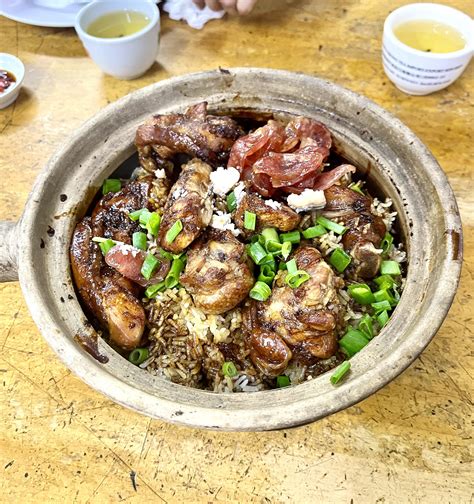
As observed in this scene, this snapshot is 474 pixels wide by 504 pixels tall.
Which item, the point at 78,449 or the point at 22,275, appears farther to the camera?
the point at 78,449

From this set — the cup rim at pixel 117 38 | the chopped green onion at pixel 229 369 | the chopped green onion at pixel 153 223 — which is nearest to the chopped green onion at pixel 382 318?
the chopped green onion at pixel 229 369

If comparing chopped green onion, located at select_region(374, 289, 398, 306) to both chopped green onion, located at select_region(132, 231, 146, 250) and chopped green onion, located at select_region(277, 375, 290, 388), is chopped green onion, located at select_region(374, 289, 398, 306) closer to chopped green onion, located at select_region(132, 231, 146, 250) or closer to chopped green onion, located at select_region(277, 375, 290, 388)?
chopped green onion, located at select_region(277, 375, 290, 388)

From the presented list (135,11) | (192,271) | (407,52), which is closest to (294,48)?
(407,52)

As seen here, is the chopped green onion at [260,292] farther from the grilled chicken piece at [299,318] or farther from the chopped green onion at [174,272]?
the chopped green onion at [174,272]

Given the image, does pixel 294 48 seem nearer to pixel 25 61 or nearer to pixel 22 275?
pixel 25 61

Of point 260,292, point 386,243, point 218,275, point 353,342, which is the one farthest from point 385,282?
point 218,275

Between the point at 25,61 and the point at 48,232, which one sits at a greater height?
the point at 48,232

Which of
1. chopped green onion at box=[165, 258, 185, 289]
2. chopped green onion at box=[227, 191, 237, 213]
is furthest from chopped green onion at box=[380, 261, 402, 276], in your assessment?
chopped green onion at box=[165, 258, 185, 289]

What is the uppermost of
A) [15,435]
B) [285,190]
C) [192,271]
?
[285,190]
